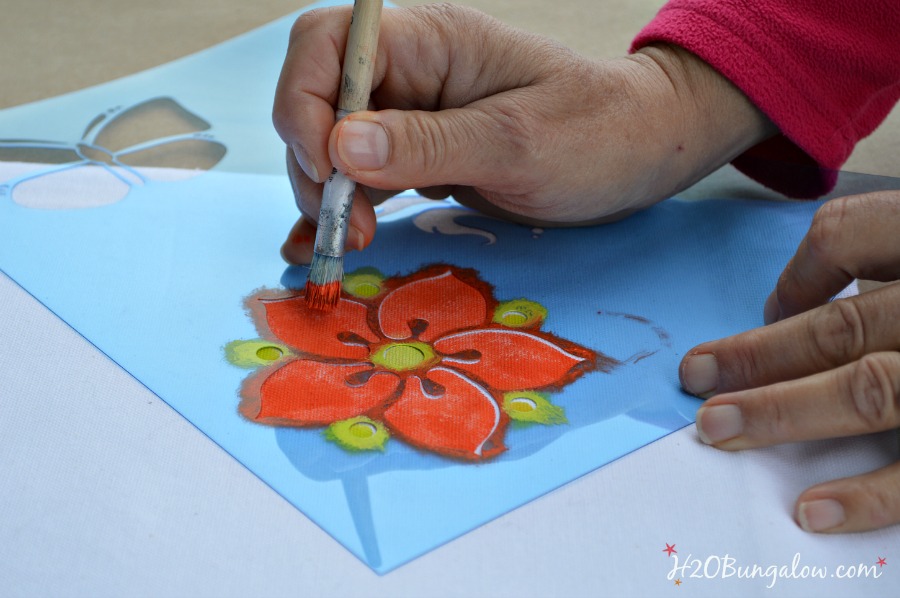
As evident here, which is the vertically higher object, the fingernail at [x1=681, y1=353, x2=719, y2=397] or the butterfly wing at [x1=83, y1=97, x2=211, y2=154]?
the fingernail at [x1=681, y1=353, x2=719, y2=397]

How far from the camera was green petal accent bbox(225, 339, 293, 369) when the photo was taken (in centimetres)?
72

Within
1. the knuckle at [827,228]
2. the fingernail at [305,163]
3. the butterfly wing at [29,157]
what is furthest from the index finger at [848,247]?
the butterfly wing at [29,157]

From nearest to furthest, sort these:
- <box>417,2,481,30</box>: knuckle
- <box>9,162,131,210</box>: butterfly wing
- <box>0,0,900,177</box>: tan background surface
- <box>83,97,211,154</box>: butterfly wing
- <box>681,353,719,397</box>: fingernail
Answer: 1. <box>681,353,719,397</box>: fingernail
2. <box>417,2,481,30</box>: knuckle
3. <box>9,162,131,210</box>: butterfly wing
4. <box>83,97,211,154</box>: butterfly wing
5. <box>0,0,900,177</box>: tan background surface

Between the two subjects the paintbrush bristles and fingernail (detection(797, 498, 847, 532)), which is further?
the paintbrush bristles

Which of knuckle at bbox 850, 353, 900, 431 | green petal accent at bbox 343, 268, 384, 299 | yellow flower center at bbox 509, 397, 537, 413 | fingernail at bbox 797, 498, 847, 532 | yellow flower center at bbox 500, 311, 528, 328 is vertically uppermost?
knuckle at bbox 850, 353, 900, 431

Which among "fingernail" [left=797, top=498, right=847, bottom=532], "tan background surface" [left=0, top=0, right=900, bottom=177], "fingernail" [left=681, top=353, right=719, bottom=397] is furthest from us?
"tan background surface" [left=0, top=0, right=900, bottom=177]

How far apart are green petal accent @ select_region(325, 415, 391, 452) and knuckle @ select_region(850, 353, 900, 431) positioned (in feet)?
1.08

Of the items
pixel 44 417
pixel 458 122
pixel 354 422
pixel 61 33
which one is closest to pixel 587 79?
pixel 458 122

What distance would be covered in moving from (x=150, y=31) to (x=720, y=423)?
3.54 feet

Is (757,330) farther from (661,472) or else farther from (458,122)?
(458,122)

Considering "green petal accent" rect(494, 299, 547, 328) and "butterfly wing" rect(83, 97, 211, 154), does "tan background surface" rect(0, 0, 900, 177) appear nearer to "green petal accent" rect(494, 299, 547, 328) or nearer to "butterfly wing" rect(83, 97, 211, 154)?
"butterfly wing" rect(83, 97, 211, 154)

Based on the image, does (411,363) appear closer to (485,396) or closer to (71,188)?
(485,396)

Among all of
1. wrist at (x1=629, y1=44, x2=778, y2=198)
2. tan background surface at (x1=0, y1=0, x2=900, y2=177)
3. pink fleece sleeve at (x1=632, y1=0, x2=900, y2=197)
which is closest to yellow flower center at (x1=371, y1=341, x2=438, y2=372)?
wrist at (x1=629, y1=44, x2=778, y2=198)

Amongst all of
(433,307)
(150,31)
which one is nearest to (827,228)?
(433,307)
